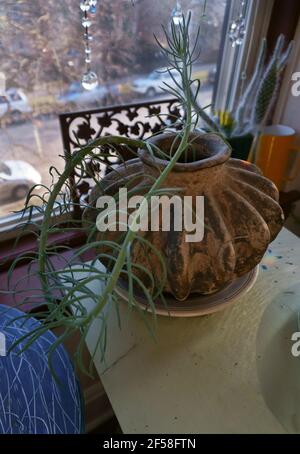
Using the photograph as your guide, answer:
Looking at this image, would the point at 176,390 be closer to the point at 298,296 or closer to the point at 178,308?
the point at 178,308

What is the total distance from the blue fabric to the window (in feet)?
1.21

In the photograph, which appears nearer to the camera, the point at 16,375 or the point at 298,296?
the point at 16,375

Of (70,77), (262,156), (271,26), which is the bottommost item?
(262,156)

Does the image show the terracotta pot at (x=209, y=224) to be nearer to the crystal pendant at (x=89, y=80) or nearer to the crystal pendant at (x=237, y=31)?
the crystal pendant at (x=89, y=80)

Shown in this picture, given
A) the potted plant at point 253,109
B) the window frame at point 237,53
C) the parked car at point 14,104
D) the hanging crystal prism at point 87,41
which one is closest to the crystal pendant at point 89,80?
the hanging crystal prism at point 87,41

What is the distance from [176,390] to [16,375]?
0.58 feet

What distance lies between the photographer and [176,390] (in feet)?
1.24

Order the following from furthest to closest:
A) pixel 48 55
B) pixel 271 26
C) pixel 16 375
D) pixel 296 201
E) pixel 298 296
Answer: pixel 296 201
pixel 271 26
pixel 48 55
pixel 298 296
pixel 16 375

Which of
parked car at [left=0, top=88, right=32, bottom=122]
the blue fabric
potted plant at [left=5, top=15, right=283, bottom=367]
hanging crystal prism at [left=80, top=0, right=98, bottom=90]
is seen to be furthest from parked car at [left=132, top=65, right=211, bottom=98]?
the blue fabric

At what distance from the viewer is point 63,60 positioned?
605 millimetres

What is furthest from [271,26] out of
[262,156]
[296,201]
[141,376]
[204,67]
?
[141,376]

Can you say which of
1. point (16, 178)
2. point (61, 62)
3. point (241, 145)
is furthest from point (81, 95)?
point (241, 145)

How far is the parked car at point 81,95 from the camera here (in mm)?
646

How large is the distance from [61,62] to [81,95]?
0.07m
